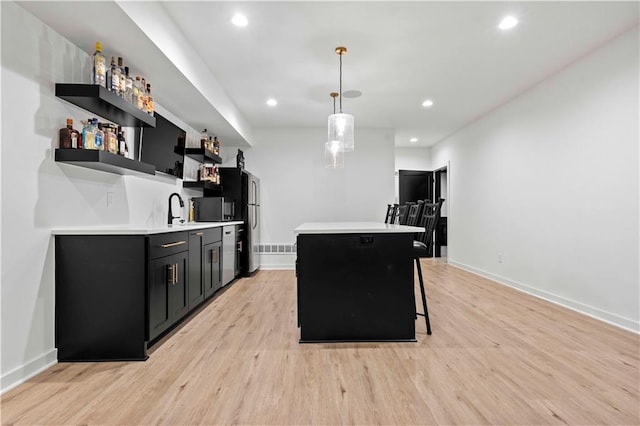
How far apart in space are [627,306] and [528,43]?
259 cm

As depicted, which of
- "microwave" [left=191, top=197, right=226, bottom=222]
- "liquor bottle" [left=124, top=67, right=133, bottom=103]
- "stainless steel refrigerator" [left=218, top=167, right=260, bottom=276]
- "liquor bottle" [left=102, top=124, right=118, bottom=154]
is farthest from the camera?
"stainless steel refrigerator" [left=218, top=167, right=260, bottom=276]

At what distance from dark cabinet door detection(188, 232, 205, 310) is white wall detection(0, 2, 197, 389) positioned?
3.04ft

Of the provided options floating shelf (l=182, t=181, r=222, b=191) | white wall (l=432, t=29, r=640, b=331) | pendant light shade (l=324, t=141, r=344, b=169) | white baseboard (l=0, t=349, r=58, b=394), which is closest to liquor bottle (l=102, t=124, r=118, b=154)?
white baseboard (l=0, t=349, r=58, b=394)

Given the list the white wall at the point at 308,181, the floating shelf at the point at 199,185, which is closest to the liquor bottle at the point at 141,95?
Result: the floating shelf at the point at 199,185

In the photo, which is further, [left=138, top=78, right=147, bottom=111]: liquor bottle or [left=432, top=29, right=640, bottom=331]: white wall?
[left=432, top=29, right=640, bottom=331]: white wall

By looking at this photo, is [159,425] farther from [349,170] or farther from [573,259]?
[349,170]

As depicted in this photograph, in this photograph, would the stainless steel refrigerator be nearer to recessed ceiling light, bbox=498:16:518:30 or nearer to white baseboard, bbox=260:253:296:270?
white baseboard, bbox=260:253:296:270

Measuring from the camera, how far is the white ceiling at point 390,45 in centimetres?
269

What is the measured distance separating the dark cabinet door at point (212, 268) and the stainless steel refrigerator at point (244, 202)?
1155 mm

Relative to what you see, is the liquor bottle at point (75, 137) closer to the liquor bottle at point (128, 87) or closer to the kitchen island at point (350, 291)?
the liquor bottle at point (128, 87)

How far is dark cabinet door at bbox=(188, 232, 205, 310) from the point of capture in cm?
318

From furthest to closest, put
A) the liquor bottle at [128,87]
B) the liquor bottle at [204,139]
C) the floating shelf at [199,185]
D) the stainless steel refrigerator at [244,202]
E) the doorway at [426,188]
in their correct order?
the doorway at [426,188] < the stainless steel refrigerator at [244,202] < the liquor bottle at [204,139] < the floating shelf at [199,185] < the liquor bottle at [128,87]

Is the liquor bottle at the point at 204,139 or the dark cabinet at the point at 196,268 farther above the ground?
the liquor bottle at the point at 204,139

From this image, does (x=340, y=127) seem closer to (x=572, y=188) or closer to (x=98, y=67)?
(x=98, y=67)
